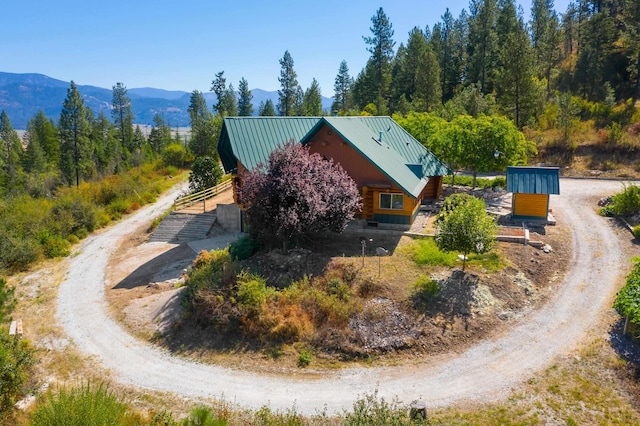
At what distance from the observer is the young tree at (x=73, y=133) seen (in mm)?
51625

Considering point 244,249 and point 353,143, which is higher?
point 353,143

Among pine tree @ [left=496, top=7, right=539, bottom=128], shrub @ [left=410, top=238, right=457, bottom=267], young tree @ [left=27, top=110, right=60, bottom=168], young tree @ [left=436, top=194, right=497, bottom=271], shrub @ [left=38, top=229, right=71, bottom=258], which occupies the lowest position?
shrub @ [left=38, top=229, right=71, bottom=258]

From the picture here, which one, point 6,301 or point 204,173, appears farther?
point 204,173

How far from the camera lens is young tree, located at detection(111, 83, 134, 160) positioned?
90.3 m

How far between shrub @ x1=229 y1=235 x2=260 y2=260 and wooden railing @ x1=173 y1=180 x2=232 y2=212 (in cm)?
1091

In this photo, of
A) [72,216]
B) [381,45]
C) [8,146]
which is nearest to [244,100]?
[381,45]

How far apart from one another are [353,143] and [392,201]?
423 centimetres

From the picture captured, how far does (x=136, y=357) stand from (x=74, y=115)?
4550 cm

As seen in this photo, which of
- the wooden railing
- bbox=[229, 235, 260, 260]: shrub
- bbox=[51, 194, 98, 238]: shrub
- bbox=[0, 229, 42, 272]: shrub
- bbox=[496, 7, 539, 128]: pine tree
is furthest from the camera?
bbox=[496, 7, 539, 128]: pine tree

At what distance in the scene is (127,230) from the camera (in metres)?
33.3

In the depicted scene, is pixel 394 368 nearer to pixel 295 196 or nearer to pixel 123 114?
pixel 295 196

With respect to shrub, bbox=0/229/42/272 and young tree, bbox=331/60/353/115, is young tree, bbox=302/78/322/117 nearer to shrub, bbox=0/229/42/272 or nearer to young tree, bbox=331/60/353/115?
young tree, bbox=331/60/353/115

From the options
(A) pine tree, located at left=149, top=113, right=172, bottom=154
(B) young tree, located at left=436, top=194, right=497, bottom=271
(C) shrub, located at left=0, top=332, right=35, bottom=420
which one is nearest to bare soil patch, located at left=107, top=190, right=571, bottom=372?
(B) young tree, located at left=436, top=194, right=497, bottom=271

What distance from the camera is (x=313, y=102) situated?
74.3 m
